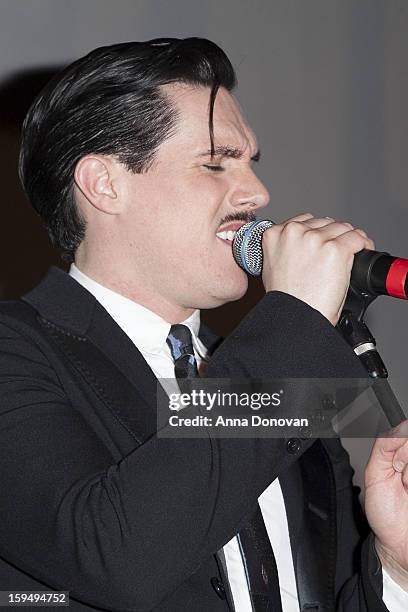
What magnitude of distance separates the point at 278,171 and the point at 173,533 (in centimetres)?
161

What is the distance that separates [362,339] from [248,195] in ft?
1.27

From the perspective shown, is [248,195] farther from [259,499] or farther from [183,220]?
[259,499]

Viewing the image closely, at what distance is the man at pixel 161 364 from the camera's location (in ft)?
3.41

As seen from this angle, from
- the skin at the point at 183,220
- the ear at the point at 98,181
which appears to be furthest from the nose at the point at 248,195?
the ear at the point at 98,181

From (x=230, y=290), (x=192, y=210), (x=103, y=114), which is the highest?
(x=103, y=114)

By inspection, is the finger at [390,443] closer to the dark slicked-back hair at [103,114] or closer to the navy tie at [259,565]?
the navy tie at [259,565]

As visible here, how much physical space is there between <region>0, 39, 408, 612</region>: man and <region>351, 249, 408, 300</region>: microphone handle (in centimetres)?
2

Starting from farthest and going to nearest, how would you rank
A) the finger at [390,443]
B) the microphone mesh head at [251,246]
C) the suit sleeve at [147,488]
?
1. the microphone mesh head at [251,246]
2. the finger at [390,443]
3. the suit sleeve at [147,488]

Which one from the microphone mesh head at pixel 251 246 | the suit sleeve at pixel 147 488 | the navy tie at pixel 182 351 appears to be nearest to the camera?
the suit sleeve at pixel 147 488

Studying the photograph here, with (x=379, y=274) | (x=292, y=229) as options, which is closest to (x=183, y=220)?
(x=292, y=229)

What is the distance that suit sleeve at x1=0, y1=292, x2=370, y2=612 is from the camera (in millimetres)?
1025

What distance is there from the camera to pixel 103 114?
57.9 inches

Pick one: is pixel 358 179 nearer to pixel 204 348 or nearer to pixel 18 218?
pixel 18 218

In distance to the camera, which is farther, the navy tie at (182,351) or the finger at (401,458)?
the navy tie at (182,351)
